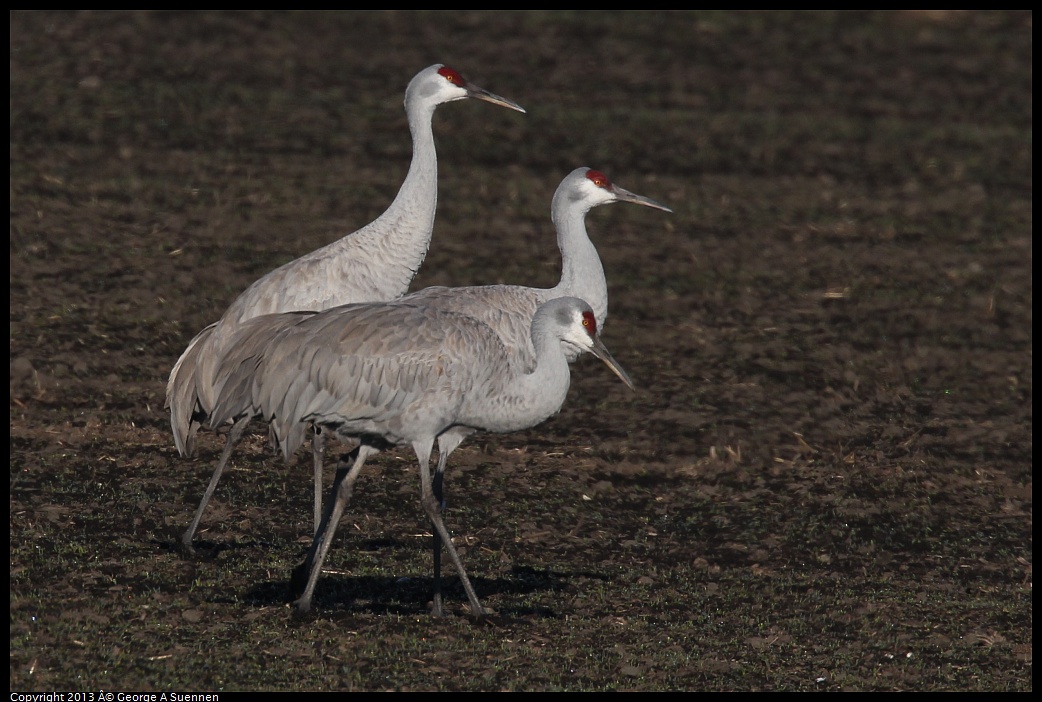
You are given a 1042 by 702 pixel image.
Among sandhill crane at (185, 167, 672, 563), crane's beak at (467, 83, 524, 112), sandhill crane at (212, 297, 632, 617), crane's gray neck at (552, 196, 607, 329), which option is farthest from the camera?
crane's beak at (467, 83, 524, 112)

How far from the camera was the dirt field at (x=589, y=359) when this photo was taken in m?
6.06

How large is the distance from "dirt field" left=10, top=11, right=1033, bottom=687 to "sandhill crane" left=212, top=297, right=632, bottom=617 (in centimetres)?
65

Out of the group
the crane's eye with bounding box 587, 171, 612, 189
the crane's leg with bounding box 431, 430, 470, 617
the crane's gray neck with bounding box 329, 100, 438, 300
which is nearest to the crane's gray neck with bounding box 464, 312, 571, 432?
the crane's leg with bounding box 431, 430, 470, 617

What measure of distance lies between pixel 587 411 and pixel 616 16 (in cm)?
862

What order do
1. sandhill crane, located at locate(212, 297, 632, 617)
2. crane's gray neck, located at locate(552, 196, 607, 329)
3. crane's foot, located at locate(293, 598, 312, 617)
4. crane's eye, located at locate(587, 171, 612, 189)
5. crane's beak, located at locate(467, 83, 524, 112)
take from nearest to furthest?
Answer: 1. crane's foot, located at locate(293, 598, 312, 617)
2. sandhill crane, located at locate(212, 297, 632, 617)
3. crane's gray neck, located at locate(552, 196, 607, 329)
4. crane's eye, located at locate(587, 171, 612, 189)
5. crane's beak, located at locate(467, 83, 524, 112)

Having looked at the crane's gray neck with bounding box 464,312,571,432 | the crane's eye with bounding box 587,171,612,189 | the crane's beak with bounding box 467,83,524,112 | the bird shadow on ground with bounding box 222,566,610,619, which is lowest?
the bird shadow on ground with bounding box 222,566,610,619

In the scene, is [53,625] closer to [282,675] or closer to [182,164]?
[282,675]

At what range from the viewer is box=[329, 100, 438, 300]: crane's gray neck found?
7.38 metres

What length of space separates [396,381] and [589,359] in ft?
11.3

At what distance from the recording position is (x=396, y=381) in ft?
20.2

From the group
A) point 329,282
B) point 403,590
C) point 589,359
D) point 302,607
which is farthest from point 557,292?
point 589,359

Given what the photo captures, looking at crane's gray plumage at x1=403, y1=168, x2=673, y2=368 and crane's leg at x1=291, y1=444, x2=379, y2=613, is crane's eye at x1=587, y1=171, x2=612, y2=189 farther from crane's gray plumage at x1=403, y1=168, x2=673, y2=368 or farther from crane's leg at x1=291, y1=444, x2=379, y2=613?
crane's leg at x1=291, y1=444, x2=379, y2=613

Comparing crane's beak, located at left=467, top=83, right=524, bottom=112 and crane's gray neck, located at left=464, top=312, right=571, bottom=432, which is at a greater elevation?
crane's beak, located at left=467, top=83, right=524, bottom=112
